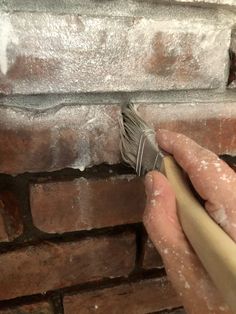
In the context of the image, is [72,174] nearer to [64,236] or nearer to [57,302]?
[64,236]

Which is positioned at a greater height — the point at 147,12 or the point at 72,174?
the point at 147,12

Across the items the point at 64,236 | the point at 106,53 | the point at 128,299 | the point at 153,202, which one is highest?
the point at 106,53

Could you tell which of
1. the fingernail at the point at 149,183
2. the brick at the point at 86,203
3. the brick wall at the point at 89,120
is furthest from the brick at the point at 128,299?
the fingernail at the point at 149,183

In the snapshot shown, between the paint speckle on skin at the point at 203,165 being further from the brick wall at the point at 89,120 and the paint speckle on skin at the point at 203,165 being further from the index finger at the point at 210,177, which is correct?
the brick wall at the point at 89,120

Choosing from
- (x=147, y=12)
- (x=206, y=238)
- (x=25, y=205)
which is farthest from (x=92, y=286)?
(x=147, y=12)

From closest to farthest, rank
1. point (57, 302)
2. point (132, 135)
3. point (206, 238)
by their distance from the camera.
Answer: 1. point (206, 238)
2. point (132, 135)
3. point (57, 302)

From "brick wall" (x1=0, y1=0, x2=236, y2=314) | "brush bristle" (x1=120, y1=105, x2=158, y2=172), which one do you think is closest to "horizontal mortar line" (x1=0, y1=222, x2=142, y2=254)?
"brick wall" (x1=0, y1=0, x2=236, y2=314)

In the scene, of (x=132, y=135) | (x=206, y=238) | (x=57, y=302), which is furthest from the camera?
(x=57, y=302)
